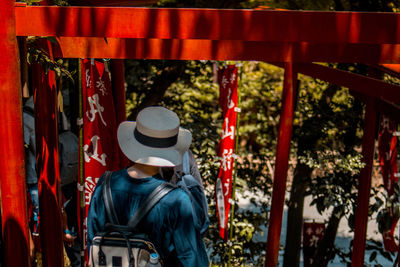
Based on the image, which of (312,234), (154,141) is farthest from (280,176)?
(312,234)

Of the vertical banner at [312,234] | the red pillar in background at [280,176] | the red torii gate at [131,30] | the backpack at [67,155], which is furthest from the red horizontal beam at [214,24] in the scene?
the vertical banner at [312,234]

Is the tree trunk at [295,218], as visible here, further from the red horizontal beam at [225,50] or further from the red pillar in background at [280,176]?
the red horizontal beam at [225,50]

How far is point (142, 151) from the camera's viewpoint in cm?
247

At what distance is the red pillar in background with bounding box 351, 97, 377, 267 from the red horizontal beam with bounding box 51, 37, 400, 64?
1898mm

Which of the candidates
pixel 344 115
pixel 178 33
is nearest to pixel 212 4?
pixel 344 115

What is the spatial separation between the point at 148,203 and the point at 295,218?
5308mm

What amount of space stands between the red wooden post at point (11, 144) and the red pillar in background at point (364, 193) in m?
3.45

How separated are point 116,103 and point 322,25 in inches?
117

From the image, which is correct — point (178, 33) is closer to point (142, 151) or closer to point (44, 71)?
point (142, 151)

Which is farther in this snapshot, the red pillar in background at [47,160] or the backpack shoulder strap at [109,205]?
the red pillar in background at [47,160]

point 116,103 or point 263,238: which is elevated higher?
point 116,103

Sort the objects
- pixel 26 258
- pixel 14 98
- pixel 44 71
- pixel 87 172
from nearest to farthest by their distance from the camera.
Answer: pixel 14 98 < pixel 26 258 < pixel 44 71 < pixel 87 172

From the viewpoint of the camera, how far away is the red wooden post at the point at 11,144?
232 centimetres

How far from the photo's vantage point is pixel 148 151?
2.47 m
